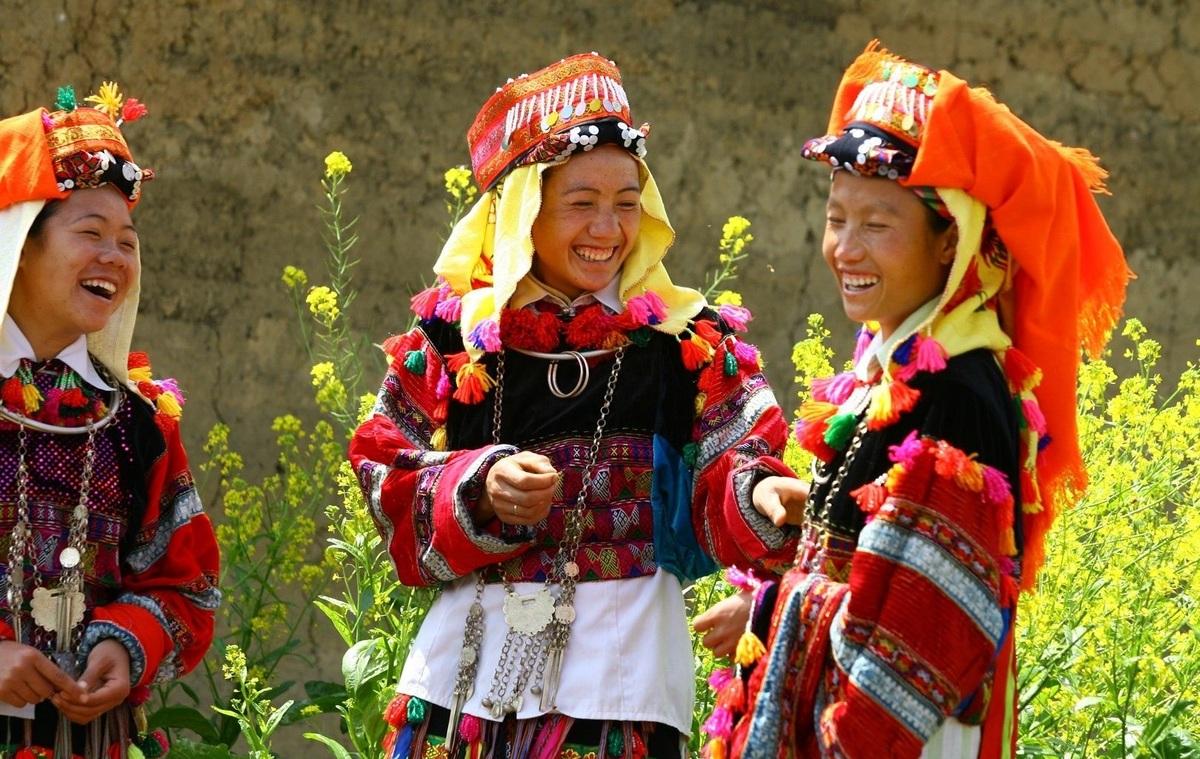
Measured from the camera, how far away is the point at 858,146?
114 inches

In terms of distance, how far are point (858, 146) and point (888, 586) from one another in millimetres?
729

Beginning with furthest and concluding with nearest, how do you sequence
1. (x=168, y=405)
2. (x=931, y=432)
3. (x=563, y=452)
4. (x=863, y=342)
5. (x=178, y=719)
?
(x=178, y=719), (x=168, y=405), (x=563, y=452), (x=863, y=342), (x=931, y=432)

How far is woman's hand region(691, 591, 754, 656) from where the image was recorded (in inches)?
127

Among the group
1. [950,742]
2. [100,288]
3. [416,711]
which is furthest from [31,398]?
[950,742]

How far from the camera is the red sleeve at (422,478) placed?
3.38m

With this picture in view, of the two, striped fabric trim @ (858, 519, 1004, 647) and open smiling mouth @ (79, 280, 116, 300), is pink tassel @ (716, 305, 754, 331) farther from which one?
open smiling mouth @ (79, 280, 116, 300)

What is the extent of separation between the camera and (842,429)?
2.96 m

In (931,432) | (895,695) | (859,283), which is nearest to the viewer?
(895,695)

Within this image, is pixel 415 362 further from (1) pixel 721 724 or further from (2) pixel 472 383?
(1) pixel 721 724

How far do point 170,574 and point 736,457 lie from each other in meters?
1.20

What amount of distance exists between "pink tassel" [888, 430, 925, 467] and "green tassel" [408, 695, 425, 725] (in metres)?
1.17

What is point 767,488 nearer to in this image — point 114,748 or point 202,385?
point 114,748

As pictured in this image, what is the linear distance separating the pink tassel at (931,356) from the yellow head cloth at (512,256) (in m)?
0.81

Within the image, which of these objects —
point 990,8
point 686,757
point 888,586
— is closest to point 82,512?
point 686,757
